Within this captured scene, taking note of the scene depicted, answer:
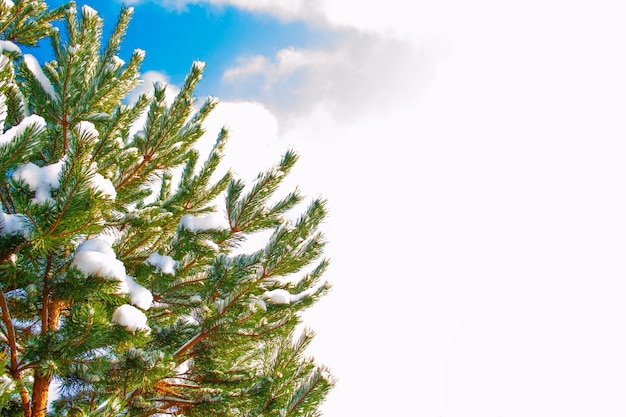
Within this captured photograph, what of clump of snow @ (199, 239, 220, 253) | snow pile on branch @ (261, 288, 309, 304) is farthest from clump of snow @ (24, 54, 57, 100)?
snow pile on branch @ (261, 288, 309, 304)

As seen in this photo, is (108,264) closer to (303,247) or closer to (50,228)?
(50,228)

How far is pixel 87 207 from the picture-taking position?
2.29 meters

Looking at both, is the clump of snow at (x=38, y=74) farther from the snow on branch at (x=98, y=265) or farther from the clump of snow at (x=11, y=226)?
the snow on branch at (x=98, y=265)

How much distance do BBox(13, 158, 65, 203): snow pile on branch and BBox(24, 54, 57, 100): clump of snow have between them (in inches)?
49.0

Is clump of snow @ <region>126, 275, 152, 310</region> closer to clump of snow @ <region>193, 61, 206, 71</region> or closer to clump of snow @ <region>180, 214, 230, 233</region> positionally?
clump of snow @ <region>180, 214, 230, 233</region>

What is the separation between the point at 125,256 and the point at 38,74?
1.73 metres

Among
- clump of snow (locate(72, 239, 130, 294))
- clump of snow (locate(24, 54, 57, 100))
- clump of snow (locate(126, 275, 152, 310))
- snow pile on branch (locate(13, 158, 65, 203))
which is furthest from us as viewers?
clump of snow (locate(24, 54, 57, 100))

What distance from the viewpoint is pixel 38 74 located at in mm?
3549

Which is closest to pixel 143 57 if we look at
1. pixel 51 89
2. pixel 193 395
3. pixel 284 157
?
pixel 51 89

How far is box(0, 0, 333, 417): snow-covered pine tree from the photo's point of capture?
2486 millimetres

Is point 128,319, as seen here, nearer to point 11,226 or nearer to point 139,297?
point 139,297

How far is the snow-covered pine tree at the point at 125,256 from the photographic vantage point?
8.16 feet

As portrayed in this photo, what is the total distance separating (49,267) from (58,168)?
887 mm

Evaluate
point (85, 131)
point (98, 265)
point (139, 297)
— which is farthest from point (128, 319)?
point (85, 131)
